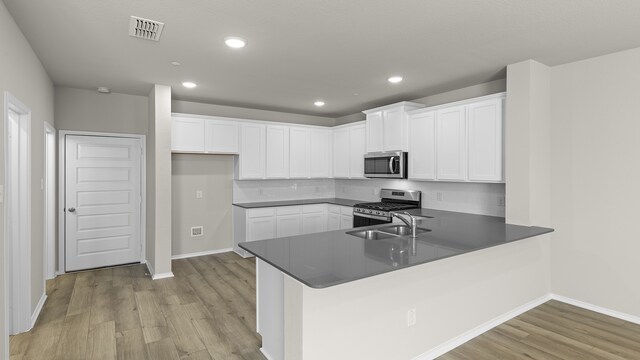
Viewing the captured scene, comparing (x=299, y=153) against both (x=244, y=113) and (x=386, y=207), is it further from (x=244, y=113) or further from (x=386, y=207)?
(x=386, y=207)

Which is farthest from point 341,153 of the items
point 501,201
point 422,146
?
point 501,201

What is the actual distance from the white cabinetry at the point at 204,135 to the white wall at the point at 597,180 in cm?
429

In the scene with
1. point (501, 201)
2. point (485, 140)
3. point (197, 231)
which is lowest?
point (197, 231)

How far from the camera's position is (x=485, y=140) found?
152 inches

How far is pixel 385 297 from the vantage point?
227 centimetres

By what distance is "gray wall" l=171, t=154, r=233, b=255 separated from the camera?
537cm

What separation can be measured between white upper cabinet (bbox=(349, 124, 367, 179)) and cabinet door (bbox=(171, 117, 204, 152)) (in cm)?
245

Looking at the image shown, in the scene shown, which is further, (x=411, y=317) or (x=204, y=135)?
(x=204, y=135)

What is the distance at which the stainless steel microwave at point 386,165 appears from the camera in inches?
189

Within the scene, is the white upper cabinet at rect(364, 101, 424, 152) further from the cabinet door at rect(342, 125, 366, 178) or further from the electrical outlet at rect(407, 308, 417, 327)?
the electrical outlet at rect(407, 308, 417, 327)

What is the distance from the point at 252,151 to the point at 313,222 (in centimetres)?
159

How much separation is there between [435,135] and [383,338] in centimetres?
291

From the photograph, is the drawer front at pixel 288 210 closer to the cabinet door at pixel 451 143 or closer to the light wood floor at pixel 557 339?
the cabinet door at pixel 451 143

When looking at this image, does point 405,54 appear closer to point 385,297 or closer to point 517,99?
point 517,99
